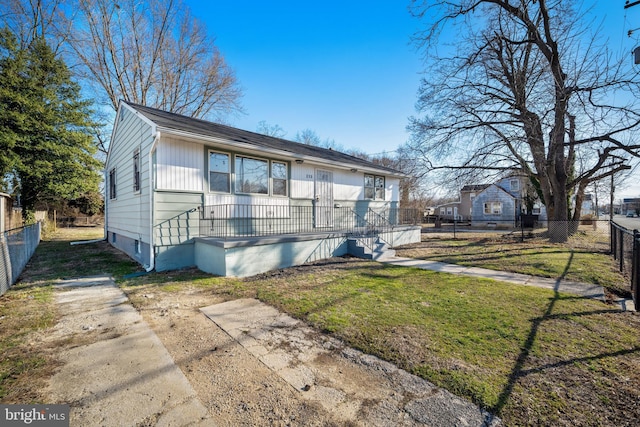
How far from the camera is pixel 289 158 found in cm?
945

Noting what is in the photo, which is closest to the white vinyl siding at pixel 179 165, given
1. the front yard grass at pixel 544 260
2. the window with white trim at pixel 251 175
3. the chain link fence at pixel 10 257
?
the window with white trim at pixel 251 175

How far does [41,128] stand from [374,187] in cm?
1853

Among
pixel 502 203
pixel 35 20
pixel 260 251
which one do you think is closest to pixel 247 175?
pixel 260 251

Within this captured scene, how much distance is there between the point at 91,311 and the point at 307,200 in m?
6.99

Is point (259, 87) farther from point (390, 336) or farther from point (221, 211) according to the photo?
point (390, 336)

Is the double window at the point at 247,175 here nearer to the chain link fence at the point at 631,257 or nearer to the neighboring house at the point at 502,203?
the chain link fence at the point at 631,257

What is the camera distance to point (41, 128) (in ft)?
50.4

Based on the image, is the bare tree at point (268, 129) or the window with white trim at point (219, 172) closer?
the window with white trim at point (219, 172)

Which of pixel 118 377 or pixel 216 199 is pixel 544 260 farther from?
pixel 118 377

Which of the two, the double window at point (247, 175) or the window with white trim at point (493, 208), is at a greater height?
the double window at point (247, 175)

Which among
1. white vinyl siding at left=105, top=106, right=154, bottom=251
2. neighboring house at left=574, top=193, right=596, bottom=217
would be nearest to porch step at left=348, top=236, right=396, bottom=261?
white vinyl siding at left=105, top=106, right=154, bottom=251

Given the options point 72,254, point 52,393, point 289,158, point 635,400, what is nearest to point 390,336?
point 635,400

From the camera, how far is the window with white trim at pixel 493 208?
92.7 feet
